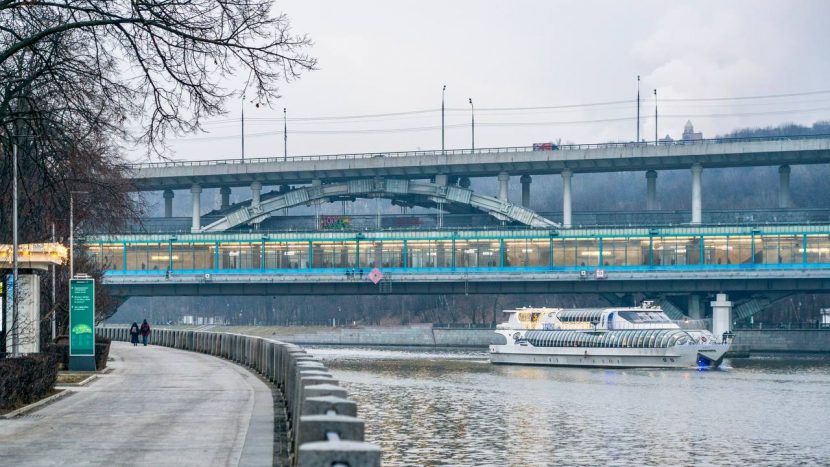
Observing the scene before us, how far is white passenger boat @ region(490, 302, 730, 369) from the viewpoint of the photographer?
87.5m

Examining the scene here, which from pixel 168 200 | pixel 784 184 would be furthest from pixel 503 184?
pixel 168 200

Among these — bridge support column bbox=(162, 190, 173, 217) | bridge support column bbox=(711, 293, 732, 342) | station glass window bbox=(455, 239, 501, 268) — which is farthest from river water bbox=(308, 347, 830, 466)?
bridge support column bbox=(162, 190, 173, 217)

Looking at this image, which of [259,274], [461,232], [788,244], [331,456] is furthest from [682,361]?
[331,456]

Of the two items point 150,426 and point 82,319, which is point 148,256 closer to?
point 82,319

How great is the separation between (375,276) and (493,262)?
1138 cm

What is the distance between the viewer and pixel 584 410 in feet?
167

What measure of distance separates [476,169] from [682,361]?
2292 inches

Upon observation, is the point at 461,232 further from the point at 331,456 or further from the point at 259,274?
the point at 331,456

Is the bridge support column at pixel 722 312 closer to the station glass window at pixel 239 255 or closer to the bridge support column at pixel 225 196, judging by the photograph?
the station glass window at pixel 239 255

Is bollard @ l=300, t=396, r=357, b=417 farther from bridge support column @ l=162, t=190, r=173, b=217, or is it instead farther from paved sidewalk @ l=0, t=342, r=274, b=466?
bridge support column @ l=162, t=190, r=173, b=217

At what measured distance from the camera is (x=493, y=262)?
410ft

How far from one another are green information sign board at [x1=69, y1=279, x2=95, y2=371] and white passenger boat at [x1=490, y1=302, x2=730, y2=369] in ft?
161

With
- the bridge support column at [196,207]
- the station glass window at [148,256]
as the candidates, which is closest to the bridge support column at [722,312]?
the station glass window at [148,256]

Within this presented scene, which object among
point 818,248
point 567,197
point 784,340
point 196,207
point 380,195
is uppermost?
point 380,195
